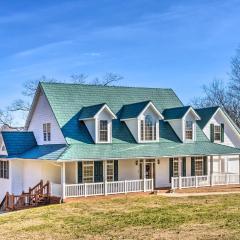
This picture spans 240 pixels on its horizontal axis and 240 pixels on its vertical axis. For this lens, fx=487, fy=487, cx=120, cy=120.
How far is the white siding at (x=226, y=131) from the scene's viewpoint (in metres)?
39.7

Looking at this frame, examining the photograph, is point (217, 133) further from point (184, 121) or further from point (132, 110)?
point (132, 110)

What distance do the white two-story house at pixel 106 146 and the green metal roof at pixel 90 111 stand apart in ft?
0.24

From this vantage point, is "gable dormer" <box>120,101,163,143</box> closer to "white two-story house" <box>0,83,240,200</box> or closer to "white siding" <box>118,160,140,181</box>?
"white two-story house" <box>0,83,240,200</box>

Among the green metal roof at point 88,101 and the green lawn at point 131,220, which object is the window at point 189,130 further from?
the green lawn at point 131,220

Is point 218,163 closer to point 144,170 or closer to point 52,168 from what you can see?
point 144,170

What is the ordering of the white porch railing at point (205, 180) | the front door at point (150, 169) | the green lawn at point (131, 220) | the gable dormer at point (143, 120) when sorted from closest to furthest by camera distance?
1. the green lawn at point (131, 220)
2. the white porch railing at point (205, 180)
3. the gable dormer at point (143, 120)
4. the front door at point (150, 169)

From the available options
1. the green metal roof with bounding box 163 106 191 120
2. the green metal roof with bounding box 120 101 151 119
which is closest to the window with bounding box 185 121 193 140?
the green metal roof with bounding box 163 106 191 120

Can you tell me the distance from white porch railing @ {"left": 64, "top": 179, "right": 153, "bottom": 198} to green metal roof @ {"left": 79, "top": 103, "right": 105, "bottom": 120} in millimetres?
4732

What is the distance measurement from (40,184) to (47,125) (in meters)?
4.88

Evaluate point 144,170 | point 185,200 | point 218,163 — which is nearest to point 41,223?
point 185,200

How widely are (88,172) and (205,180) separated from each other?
30.1ft

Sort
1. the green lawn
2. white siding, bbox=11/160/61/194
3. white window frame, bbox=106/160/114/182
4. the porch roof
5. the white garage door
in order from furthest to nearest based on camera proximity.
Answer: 1. the white garage door
2. white siding, bbox=11/160/61/194
3. white window frame, bbox=106/160/114/182
4. the porch roof
5. the green lawn

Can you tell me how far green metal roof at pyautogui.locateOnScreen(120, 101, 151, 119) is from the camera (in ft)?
111

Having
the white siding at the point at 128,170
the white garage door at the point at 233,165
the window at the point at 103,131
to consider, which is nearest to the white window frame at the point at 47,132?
the window at the point at 103,131
